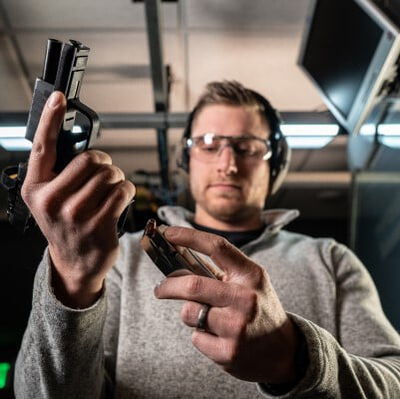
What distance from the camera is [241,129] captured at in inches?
28.8

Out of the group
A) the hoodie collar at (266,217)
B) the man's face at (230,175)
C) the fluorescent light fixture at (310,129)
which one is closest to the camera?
the man's face at (230,175)

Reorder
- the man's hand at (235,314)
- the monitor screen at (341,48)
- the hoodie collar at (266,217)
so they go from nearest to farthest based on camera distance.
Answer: the man's hand at (235,314), the hoodie collar at (266,217), the monitor screen at (341,48)

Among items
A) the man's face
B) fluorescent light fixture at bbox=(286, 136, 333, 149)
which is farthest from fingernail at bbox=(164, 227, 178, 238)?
fluorescent light fixture at bbox=(286, 136, 333, 149)

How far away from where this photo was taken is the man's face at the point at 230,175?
0.70 meters

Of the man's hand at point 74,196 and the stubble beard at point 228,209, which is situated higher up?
the man's hand at point 74,196

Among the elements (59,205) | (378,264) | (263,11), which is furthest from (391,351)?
(263,11)

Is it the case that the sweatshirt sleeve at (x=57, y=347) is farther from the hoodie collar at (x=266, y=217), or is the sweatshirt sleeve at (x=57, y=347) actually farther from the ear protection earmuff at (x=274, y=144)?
the ear protection earmuff at (x=274, y=144)

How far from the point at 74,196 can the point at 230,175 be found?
1.25 ft

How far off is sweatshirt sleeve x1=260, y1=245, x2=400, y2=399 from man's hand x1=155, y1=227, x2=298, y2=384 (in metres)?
0.02

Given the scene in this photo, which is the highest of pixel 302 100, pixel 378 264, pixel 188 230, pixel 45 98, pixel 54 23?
pixel 54 23

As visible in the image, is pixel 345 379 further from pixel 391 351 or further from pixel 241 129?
pixel 241 129

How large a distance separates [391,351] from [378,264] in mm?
865

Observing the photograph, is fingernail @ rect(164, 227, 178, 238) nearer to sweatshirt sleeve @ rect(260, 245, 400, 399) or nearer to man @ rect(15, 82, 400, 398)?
man @ rect(15, 82, 400, 398)

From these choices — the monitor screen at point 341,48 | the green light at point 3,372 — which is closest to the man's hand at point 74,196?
the green light at point 3,372
